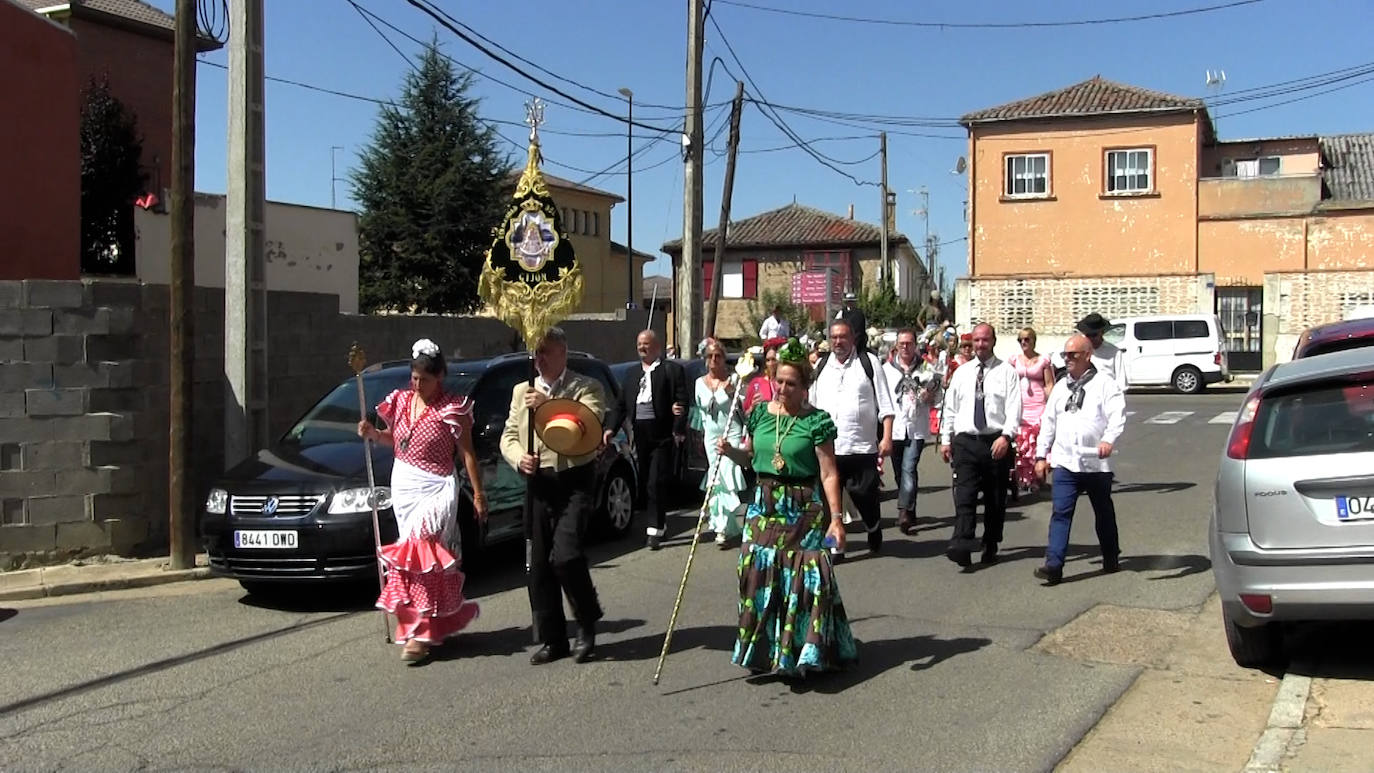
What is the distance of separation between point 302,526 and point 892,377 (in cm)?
592

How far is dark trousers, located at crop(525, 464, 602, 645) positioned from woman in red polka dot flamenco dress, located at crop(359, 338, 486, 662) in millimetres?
436

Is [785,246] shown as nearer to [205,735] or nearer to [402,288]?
[402,288]

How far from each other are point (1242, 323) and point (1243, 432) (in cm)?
3192

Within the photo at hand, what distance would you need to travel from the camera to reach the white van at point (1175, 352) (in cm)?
2862

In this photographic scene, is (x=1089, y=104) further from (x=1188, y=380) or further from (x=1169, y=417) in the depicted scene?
(x=1169, y=417)

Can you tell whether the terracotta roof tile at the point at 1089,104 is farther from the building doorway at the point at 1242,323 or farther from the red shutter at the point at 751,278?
the red shutter at the point at 751,278

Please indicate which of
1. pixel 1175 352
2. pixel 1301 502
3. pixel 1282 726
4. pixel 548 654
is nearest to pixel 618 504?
pixel 548 654

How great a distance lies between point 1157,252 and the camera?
119ft

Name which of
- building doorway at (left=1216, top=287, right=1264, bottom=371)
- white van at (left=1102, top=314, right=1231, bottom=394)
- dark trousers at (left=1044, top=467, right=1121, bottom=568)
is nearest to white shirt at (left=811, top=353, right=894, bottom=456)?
dark trousers at (left=1044, top=467, right=1121, bottom=568)

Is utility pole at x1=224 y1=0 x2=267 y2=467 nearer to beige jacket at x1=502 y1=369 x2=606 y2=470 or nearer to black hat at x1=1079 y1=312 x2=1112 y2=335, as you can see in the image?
beige jacket at x1=502 y1=369 x2=606 y2=470

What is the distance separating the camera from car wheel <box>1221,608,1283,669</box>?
6305mm

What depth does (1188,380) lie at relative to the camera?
28.8m

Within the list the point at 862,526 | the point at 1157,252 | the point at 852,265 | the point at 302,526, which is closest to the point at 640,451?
the point at 862,526

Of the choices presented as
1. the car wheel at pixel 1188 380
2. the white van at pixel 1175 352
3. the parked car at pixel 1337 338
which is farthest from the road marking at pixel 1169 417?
the parked car at pixel 1337 338
